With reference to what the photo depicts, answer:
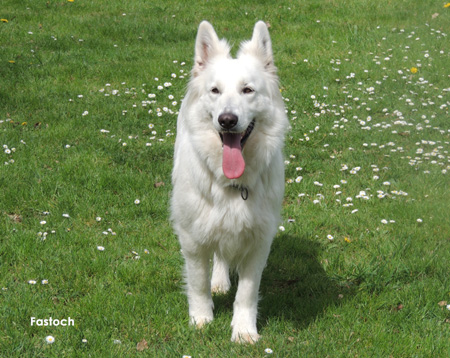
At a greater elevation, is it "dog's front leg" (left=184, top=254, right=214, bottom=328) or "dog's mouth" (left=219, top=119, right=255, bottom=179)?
"dog's mouth" (left=219, top=119, right=255, bottom=179)

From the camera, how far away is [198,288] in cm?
405

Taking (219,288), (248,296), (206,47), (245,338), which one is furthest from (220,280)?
(206,47)

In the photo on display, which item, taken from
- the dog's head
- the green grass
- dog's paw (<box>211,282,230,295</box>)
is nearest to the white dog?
the dog's head

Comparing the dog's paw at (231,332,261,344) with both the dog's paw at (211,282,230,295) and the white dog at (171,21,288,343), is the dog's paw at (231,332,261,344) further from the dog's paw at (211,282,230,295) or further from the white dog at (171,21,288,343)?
the dog's paw at (211,282,230,295)

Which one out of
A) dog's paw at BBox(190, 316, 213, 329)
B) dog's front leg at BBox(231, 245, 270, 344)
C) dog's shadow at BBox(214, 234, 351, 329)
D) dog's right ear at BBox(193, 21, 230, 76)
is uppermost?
dog's right ear at BBox(193, 21, 230, 76)

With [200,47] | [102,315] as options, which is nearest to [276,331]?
[102,315]

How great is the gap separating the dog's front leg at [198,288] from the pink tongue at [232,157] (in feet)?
2.25

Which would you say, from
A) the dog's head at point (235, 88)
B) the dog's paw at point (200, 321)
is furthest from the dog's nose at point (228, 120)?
the dog's paw at point (200, 321)

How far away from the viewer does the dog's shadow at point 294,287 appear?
13.9 feet

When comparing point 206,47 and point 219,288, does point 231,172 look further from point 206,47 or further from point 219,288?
point 219,288

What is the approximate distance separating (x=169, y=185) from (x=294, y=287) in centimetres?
196

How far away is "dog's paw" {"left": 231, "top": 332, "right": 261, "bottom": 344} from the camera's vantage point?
3.82 m

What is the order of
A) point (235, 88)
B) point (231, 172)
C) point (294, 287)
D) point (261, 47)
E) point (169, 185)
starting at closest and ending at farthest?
point (231, 172) < point (235, 88) < point (261, 47) < point (294, 287) < point (169, 185)

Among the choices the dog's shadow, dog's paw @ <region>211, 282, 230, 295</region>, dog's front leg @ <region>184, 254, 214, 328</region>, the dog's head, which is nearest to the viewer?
the dog's head
